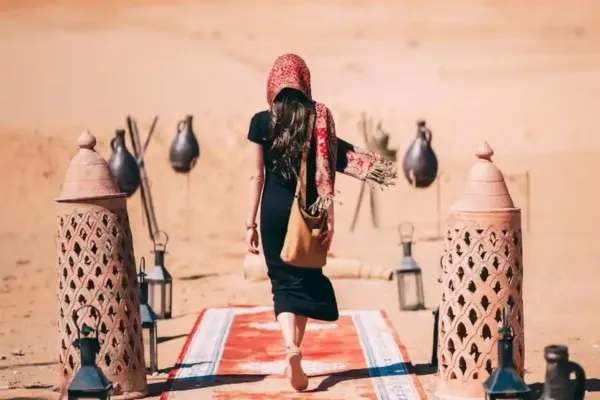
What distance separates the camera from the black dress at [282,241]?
252 inches

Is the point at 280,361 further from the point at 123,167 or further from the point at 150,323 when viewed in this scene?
the point at 123,167

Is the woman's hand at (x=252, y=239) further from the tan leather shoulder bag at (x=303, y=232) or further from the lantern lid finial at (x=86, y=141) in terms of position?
the lantern lid finial at (x=86, y=141)

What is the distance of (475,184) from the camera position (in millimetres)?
6141

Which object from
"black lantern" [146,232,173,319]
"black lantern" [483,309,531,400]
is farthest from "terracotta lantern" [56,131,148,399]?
"black lantern" [146,232,173,319]

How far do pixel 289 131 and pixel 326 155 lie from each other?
0.20 m

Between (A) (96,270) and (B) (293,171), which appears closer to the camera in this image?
(A) (96,270)

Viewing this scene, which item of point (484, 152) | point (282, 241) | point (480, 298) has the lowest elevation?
point (480, 298)

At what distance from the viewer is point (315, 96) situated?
61.2ft

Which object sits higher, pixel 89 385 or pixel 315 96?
pixel 315 96

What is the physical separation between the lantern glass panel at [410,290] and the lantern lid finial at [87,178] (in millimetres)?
3275

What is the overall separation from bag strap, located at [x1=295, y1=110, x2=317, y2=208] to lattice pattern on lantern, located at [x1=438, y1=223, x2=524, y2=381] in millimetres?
740

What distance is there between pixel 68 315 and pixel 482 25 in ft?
48.3

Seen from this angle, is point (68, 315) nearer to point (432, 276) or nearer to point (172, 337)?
point (172, 337)

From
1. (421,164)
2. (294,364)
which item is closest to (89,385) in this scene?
(294,364)
